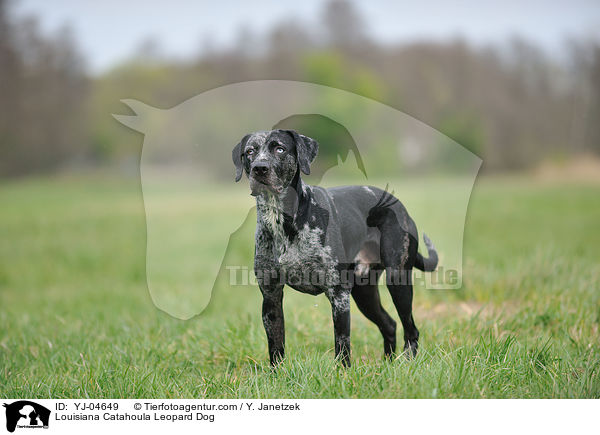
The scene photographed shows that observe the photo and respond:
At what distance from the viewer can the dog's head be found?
119 inches

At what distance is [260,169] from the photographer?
3.00 metres

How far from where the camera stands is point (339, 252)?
3.39 meters

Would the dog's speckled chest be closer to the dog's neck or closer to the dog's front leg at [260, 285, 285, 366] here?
the dog's neck

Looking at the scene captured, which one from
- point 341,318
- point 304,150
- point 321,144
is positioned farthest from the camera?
point 321,144

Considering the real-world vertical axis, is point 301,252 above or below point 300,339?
above

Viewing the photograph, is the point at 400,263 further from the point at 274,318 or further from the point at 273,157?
the point at 273,157

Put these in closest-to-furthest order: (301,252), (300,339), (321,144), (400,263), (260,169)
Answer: (260,169)
(301,252)
(400,263)
(321,144)
(300,339)

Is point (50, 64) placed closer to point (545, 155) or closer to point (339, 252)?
point (545, 155)

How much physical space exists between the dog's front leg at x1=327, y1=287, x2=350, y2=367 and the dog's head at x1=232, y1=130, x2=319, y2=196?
765mm

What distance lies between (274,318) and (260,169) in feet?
3.53

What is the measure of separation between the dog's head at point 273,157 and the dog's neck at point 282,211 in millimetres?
86

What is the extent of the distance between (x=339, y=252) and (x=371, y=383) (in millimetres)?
836
